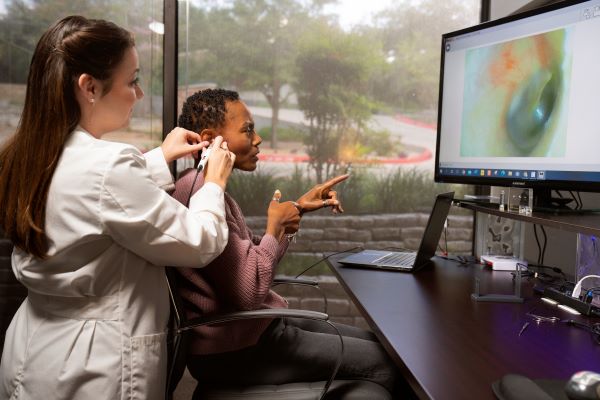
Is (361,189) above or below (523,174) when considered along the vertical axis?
below

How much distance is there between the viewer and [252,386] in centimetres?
137

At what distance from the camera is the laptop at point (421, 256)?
192cm

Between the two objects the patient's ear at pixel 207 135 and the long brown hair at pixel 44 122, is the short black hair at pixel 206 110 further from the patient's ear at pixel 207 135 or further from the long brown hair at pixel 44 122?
the long brown hair at pixel 44 122

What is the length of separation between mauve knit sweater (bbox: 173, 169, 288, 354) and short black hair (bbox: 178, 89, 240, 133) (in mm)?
240

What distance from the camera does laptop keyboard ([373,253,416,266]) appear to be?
6.46ft

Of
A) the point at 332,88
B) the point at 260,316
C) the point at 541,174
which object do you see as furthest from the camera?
the point at 332,88

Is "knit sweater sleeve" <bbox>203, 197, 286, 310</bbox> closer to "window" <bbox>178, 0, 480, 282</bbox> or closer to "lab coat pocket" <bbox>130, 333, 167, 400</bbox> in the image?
"lab coat pocket" <bbox>130, 333, 167, 400</bbox>

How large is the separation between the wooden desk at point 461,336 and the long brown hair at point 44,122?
0.79 m

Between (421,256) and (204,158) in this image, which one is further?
(421,256)

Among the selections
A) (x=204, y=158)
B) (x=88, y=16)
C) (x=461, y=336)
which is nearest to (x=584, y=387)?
(x=461, y=336)

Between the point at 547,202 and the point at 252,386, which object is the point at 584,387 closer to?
the point at 252,386

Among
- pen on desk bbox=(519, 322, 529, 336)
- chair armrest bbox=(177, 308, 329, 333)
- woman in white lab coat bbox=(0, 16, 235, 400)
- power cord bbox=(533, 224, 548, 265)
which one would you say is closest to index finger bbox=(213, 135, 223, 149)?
woman in white lab coat bbox=(0, 16, 235, 400)

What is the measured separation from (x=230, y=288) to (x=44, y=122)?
58 cm

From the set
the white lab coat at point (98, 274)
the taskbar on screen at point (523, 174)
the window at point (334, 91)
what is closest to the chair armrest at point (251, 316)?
the white lab coat at point (98, 274)
